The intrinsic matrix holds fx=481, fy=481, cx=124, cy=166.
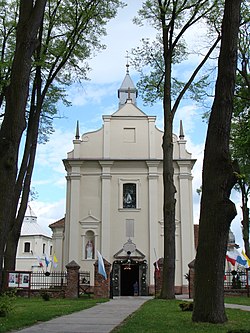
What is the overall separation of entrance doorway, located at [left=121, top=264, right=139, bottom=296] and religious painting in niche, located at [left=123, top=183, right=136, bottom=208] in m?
4.53

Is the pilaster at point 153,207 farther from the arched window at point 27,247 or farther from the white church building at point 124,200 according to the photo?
the arched window at point 27,247

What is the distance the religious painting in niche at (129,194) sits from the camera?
34.3m

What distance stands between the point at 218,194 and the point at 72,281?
626 inches

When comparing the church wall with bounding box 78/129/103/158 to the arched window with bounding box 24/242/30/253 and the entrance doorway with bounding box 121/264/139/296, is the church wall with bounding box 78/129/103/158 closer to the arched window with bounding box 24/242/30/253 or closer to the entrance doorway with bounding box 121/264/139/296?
the entrance doorway with bounding box 121/264/139/296

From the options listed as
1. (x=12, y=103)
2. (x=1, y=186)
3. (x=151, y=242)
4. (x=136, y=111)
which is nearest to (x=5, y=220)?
(x=1, y=186)

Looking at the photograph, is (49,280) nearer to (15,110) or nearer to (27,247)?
(15,110)

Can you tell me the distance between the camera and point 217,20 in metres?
20.6

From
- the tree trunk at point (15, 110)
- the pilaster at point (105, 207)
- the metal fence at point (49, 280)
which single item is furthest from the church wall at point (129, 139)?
the tree trunk at point (15, 110)

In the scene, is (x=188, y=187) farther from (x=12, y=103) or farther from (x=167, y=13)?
(x=12, y=103)

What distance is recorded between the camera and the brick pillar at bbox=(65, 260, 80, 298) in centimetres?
2377

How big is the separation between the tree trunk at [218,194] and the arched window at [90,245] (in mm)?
23825

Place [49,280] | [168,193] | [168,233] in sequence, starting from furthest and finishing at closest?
[49,280]
[168,193]
[168,233]

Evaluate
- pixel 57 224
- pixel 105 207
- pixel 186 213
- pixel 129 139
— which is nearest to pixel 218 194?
pixel 186 213

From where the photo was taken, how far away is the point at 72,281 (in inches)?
941
